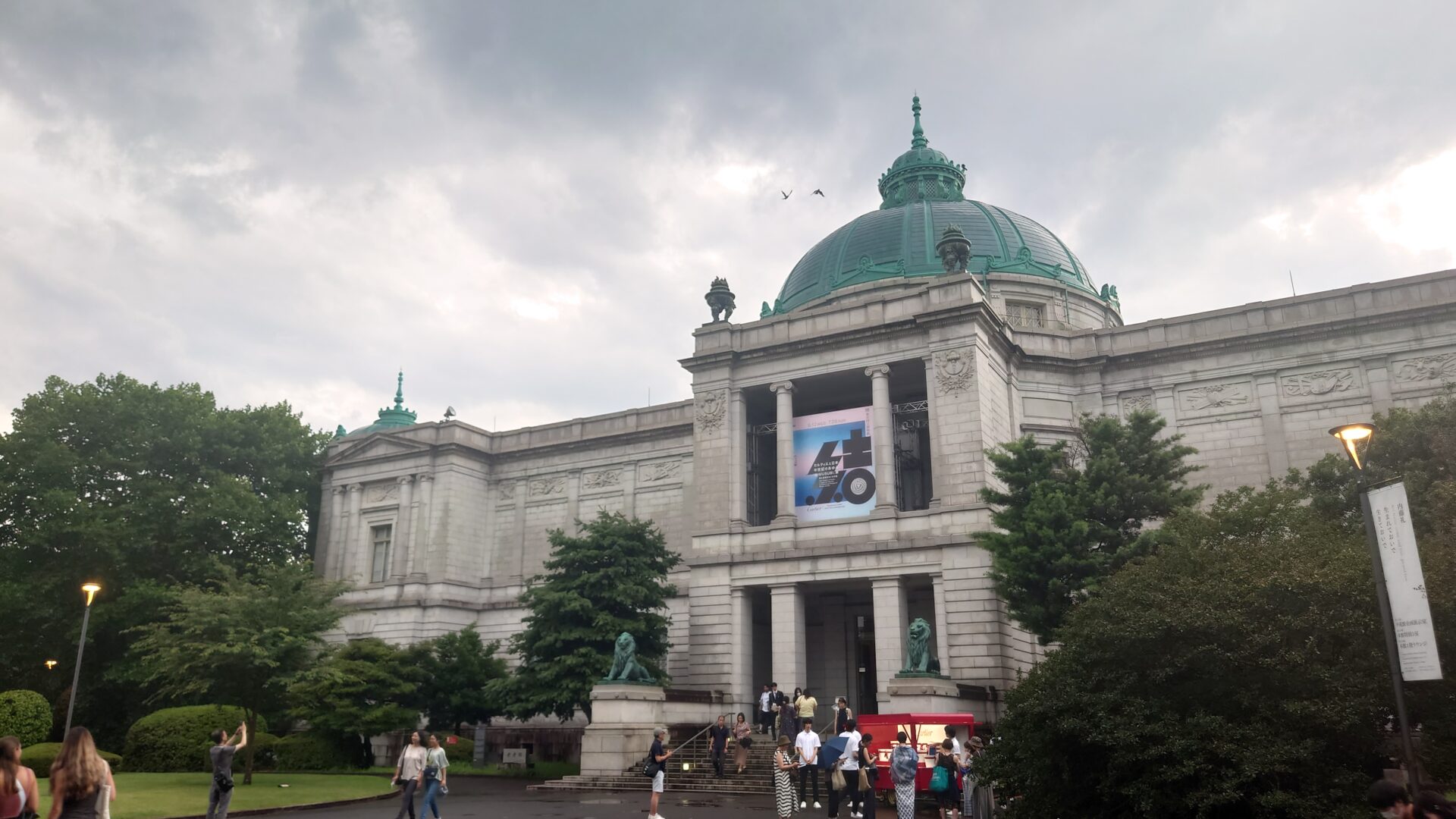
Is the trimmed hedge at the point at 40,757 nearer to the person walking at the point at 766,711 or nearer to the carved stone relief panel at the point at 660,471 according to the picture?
the person walking at the point at 766,711

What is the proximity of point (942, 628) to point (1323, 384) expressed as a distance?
16141 millimetres

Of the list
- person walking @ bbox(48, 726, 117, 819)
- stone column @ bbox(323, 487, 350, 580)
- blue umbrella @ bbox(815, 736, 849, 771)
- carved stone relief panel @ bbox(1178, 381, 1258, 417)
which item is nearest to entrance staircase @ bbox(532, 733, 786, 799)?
blue umbrella @ bbox(815, 736, 849, 771)

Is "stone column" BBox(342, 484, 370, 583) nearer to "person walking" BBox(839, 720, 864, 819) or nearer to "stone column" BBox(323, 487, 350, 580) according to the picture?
"stone column" BBox(323, 487, 350, 580)

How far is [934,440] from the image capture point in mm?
34750

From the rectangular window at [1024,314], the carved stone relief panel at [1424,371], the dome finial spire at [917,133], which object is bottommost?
the carved stone relief panel at [1424,371]

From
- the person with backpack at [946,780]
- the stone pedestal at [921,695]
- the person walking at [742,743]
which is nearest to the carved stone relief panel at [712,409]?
the person walking at [742,743]

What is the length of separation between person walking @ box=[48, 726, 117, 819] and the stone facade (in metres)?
23.3

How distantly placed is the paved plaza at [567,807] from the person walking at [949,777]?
9.27ft

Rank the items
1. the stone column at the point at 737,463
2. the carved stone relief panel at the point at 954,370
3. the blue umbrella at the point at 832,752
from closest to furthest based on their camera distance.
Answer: the blue umbrella at the point at 832,752
the carved stone relief panel at the point at 954,370
the stone column at the point at 737,463

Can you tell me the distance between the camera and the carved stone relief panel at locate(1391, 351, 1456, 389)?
110 feet

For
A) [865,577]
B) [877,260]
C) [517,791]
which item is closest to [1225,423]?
[865,577]

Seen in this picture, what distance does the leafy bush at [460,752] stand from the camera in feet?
125

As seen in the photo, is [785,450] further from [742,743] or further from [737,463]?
[742,743]

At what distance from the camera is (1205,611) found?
15328mm
